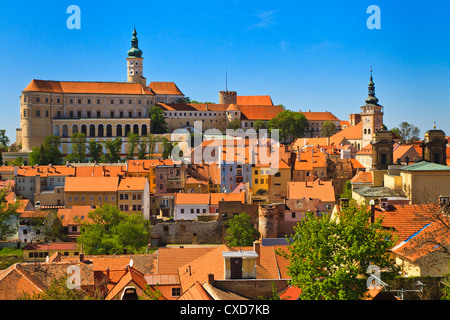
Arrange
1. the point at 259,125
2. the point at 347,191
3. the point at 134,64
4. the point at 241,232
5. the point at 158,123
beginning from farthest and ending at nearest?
the point at 134,64, the point at 259,125, the point at 158,123, the point at 347,191, the point at 241,232

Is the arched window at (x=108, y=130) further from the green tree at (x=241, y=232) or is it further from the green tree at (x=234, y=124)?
the green tree at (x=241, y=232)

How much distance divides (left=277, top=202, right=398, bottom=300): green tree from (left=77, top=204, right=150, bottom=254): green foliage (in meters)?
20.5

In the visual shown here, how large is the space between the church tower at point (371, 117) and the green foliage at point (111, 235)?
2100 inches

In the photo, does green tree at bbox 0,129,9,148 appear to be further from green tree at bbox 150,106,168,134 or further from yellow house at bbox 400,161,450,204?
yellow house at bbox 400,161,450,204

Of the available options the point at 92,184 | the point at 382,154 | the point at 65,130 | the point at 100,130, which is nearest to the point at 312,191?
the point at 382,154

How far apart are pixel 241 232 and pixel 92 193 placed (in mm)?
15929

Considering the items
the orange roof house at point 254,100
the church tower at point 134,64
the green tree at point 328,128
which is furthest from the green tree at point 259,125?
the church tower at point 134,64

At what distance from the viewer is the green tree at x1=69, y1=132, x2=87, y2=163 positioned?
8295 cm

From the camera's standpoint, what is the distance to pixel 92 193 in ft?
166

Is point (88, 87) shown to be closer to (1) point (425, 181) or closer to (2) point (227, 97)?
(2) point (227, 97)

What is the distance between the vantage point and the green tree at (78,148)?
8295cm
